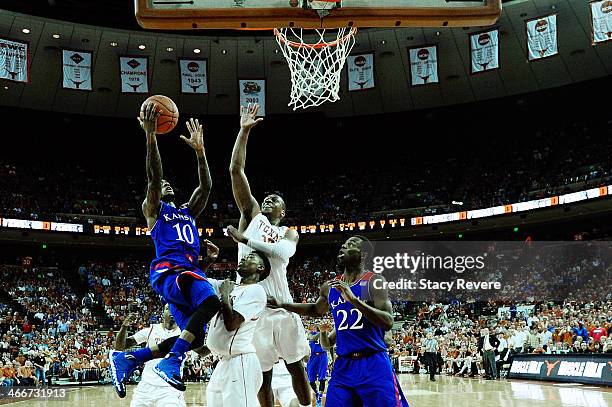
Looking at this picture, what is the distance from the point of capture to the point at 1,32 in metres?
24.3

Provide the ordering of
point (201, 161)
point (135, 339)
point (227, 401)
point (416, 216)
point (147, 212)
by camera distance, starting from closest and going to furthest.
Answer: point (227, 401) → point (147, 212) → point (201, 161) → point (135, 339) → point (416, 216)

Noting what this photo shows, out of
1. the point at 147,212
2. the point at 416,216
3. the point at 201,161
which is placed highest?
the point at 416,216

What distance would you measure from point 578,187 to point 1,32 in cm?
2211

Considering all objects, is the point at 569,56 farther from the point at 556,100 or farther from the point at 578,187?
the point at 578,187

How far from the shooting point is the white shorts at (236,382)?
470 centimetres

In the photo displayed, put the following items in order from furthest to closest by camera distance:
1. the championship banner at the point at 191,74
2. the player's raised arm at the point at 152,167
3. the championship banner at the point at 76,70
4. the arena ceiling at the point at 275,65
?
the arena ceiling at the point at 275,65, the championship banner at the point at 191,74, the championship banner at the point at 76,70, the player's raised arm at the point at 152,167

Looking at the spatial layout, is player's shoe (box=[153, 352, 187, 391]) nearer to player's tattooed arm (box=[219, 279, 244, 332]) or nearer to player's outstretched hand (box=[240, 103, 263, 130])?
player's tattooed arm (box=[219, 279, 244, 332])

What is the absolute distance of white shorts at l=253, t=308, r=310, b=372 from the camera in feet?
18.3

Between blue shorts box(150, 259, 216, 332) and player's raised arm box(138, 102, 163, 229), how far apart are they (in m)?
0.42

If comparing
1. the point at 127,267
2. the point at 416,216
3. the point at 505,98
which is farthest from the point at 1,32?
the point at 505,98

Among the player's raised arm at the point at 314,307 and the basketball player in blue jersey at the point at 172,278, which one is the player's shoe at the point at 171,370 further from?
the player's raised arm at the point at 314,307

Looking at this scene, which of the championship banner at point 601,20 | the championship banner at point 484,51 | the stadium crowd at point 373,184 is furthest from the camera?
the stadium crowd at point 373,184

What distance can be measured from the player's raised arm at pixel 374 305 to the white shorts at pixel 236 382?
2.98ft

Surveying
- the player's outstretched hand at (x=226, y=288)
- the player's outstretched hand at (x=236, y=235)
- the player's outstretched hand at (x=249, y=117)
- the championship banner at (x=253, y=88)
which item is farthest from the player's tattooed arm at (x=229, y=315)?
the championship banner at (x=253, y=88)
